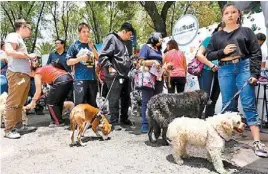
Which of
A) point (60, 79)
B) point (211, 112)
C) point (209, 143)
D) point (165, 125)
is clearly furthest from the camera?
point (60, 79)

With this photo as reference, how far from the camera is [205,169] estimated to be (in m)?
3.55

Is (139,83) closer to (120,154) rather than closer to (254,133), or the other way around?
(120,154)

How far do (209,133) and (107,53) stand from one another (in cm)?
263

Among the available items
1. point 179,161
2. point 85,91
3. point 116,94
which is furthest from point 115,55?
point 179,161

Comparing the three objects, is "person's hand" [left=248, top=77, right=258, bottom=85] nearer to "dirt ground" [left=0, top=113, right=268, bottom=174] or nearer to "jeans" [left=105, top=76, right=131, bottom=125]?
"dirt ground" [left=0, top=113, right=268, bottom=174]

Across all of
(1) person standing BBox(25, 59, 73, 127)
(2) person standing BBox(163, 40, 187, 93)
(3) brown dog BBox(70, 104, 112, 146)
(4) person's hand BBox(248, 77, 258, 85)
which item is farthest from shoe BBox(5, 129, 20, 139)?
(4) person's hand BBox(248, 77, 258, 85)

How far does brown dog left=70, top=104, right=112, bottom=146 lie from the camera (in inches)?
186

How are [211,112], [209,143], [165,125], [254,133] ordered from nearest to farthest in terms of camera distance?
[209,143], [254,133], [165,125], [211,112]

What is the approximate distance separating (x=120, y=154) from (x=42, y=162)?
102cm

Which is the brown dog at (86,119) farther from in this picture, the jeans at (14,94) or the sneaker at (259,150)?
the sneaker at (259,150)

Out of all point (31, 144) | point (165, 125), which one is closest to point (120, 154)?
point (165, 125)

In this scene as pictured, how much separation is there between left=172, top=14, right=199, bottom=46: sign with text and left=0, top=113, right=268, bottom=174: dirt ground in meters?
4.07

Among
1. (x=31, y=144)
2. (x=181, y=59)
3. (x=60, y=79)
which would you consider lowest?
(x=31, y=144)

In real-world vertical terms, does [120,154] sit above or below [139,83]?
below
